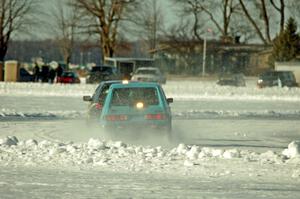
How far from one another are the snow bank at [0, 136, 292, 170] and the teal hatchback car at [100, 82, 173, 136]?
1261 millimetres

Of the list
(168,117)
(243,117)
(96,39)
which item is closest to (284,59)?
(96,39)

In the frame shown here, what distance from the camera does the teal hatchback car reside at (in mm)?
16312

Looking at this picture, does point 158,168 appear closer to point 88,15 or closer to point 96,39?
point 88,15

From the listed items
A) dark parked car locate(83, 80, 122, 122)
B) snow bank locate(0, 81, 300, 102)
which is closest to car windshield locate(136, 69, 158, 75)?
snow bank locate(0, 81, 300, 102)

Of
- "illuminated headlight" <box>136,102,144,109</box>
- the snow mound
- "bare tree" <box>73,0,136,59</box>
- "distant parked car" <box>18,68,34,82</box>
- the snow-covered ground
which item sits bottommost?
the snow-covered ground

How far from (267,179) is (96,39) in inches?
2665

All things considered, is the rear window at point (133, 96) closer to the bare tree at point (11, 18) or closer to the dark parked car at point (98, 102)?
the dark parked car at point (98, 102)

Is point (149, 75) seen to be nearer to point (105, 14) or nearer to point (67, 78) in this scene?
point (67, 78)

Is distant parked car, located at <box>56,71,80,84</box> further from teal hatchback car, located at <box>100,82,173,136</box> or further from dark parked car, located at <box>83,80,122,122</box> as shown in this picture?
teal hatchback car, located at <box>100,82,173,136</box>

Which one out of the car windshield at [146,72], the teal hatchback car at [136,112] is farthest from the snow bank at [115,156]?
the car windshield at [146,72]

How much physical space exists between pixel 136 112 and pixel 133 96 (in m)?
0.49

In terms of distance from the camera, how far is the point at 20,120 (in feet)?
80.9

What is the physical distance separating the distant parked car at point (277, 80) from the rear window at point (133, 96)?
111 feet

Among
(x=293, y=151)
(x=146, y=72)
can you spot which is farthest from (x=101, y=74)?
(x=293, y=151)
